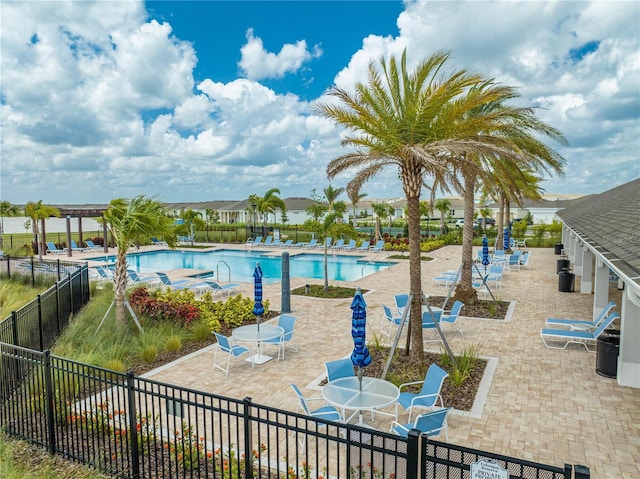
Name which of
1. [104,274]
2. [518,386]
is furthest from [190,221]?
[518,386]

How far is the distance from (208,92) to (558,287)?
21.6 m

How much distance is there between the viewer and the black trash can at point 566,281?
1667 cm

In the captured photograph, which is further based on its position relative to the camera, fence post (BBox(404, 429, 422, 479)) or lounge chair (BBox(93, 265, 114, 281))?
lounge chair (BBox(93, 265, 114, 281))

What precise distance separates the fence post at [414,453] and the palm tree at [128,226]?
876cm

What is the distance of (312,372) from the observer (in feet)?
29.0

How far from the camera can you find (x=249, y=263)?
94.0ft

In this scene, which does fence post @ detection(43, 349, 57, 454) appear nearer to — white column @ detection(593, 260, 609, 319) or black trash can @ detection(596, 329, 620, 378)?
black trash can @ detection(596, 329, 620, 378)

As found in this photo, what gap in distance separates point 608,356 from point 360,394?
5.15 m

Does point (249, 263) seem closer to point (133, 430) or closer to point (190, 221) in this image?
point (190, 221)

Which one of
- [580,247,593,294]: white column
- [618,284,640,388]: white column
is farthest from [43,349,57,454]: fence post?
[580,247,593,294]: white column

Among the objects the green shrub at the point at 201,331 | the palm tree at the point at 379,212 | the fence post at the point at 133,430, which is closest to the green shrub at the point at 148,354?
the green shrub at the point at 201,331

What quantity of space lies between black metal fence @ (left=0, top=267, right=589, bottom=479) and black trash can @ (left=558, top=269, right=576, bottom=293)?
12.9m

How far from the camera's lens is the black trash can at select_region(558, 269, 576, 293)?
1667 centimetres

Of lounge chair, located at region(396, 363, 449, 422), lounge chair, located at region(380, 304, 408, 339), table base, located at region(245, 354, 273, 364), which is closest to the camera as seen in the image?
lounge chair, located at region(396, 363, 449, 422)
